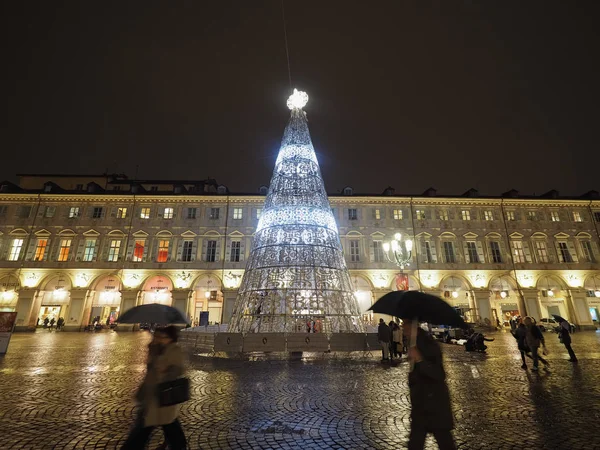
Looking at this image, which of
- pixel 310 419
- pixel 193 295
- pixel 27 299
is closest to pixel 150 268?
pixel 193 295

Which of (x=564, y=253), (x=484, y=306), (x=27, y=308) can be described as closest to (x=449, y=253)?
(x=484, y=306)

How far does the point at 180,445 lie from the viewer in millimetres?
3400

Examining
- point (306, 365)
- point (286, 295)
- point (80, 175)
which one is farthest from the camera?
point (80, 175)

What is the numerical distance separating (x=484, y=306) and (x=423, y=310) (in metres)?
33.2

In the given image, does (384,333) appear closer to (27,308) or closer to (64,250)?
(64,250)

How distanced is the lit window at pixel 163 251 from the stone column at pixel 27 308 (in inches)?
439

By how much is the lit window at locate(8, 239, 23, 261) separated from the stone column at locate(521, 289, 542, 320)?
48.9 metres

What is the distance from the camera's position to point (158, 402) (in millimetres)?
3234

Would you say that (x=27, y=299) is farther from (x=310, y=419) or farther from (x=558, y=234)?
(x=558, y=234)

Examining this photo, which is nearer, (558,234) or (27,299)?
(27,299)

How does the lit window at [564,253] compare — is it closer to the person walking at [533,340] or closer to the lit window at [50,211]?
the person walking at [533,340]

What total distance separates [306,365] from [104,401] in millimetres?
5908

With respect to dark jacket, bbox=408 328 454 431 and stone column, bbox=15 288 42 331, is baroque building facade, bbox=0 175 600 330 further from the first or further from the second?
dark jacket, bbox=408 328 454 431

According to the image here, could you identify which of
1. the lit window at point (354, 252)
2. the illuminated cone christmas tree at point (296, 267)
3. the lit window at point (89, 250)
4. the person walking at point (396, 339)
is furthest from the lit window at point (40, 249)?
the person walking at point (396, 339)
